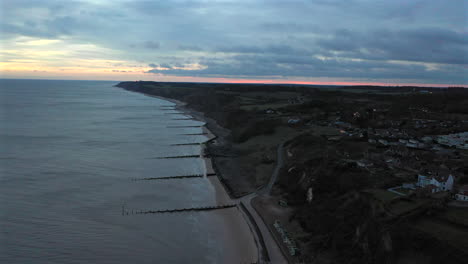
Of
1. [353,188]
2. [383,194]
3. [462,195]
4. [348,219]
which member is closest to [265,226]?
[348,219]

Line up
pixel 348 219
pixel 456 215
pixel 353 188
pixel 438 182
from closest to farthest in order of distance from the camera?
1. pixel 456 215
2. pixel 348 219
3. pixel 438 182
4. pixel 353 188

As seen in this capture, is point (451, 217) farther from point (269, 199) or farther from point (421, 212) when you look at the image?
point (269, 199)

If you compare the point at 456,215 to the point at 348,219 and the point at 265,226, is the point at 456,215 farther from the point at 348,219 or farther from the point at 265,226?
the point at 265,226

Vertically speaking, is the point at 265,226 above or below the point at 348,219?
below

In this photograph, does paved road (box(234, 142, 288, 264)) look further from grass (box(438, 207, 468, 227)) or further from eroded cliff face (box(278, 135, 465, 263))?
grass (box(438, 207, 468, 227))

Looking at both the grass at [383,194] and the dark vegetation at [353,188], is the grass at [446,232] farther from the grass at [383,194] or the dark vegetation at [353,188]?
the grass at [383,194]

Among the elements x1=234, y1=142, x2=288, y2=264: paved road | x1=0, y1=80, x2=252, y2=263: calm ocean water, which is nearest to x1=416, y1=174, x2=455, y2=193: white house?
x1=234, y1=142, x2=288, y2=264: paved road

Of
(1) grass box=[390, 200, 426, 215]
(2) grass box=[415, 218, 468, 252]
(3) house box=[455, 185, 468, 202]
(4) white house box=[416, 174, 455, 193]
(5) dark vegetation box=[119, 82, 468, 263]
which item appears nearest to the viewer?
(2) grass box=[415, 218, 468, 252]

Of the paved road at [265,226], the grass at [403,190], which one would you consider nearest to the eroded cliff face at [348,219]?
the paved road at [265,226]

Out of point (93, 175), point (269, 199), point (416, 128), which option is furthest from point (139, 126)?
point (416, 128)
